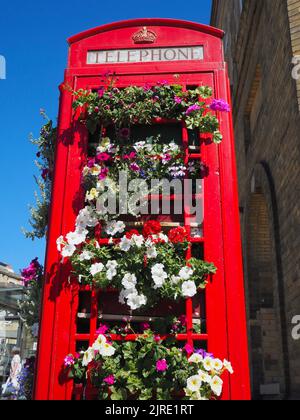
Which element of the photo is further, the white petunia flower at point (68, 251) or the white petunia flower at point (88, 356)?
the white petunia flower at point (68, 251)

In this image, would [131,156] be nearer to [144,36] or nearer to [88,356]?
[144,36]

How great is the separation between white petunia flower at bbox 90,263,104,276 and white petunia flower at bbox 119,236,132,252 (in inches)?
8.5

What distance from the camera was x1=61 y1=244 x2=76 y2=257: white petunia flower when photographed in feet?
12.0

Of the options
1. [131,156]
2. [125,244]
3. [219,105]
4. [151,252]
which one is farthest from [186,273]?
[219,105]

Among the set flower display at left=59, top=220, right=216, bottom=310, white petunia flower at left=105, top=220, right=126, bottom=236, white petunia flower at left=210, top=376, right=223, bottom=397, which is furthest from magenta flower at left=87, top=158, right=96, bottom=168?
white petunia flower at left=210, top=376, right=223, bottom=397

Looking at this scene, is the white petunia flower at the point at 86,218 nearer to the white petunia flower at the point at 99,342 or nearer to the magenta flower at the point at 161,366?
the white petunia flower at the point at 99,342

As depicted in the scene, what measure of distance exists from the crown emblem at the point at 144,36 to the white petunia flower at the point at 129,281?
7.70 feet

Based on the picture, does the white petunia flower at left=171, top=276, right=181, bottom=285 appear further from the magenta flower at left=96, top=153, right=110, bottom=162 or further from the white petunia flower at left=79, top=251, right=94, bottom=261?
the magenta flower at left=96, top=153, right=110, bottom=162

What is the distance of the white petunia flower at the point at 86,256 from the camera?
3.65 meters

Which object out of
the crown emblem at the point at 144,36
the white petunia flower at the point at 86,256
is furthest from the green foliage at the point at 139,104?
the white petunia flower at the point at 86,256

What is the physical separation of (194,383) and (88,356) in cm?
80

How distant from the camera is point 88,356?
11.0 feet
